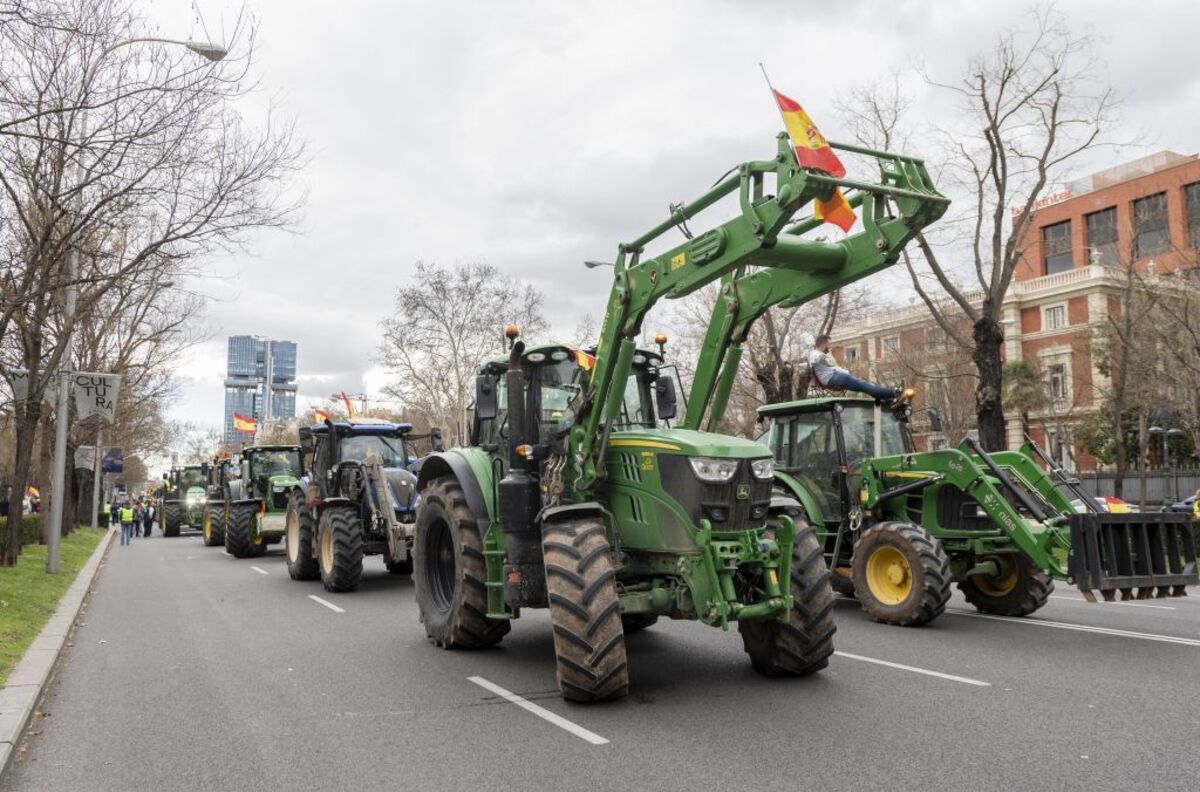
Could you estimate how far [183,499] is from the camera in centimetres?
3909

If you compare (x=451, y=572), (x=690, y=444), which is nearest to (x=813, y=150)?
(x=690, y=444)

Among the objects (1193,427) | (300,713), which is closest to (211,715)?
(300,713)

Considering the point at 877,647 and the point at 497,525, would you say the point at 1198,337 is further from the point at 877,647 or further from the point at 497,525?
the point at 497,525

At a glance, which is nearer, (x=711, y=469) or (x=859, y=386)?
(x=711, y=469)

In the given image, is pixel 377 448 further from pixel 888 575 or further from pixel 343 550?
pixel 888 575

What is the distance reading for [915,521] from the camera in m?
10.9

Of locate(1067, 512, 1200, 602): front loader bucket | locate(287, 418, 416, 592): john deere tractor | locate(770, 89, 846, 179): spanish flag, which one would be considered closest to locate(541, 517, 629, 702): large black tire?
locate(770, 89, 846, 179): spanish flag

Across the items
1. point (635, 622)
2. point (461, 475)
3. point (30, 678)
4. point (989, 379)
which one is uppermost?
point (989, 379)

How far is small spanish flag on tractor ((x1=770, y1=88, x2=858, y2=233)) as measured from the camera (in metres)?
5.87

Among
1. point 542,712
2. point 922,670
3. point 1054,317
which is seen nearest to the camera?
point 542,712

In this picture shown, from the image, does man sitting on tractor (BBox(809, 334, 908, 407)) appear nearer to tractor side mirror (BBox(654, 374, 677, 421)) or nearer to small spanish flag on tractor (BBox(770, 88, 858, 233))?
tractor side mirror (BBox(654, 374, 677, 421))

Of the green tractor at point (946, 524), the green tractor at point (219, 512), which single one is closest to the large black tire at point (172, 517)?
the green tractor at point (219, 512)

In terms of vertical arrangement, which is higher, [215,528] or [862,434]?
[862,434]

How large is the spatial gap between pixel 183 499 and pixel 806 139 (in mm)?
38708
